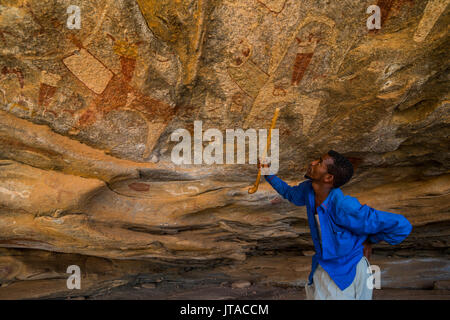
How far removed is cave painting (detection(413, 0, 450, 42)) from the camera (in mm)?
2355

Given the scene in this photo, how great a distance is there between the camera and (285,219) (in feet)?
12.6

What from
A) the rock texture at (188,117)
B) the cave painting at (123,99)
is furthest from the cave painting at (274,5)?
the cave painting at (123,99)

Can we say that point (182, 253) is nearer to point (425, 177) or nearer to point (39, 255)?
point (39, 255)

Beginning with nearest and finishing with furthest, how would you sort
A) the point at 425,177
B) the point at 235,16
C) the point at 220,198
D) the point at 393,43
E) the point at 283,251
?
1. the point at 235,16
2. the point at 393,43
3. the point at 220,198
4. the point at 425,177
5. the point at 283,251

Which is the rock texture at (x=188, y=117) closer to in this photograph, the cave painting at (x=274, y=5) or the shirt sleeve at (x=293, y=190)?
the cave painting at (x=274, y=5)

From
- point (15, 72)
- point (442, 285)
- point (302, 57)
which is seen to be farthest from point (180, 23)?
point (442, 285)

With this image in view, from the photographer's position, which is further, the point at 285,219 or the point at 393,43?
the point at 285,219

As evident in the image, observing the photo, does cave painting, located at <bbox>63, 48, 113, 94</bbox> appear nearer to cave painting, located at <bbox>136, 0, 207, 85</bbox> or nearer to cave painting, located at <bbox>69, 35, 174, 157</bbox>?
cave painting, located at <bbox>69, 35, 174, 157</bbox>

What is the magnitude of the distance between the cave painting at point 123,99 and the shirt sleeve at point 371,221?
152 centimetres

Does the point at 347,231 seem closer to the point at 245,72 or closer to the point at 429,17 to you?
the point at 245,72

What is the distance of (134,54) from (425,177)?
3247 millimetres

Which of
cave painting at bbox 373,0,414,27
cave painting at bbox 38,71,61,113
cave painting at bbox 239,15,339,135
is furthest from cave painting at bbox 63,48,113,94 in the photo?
cave painting at bbox 373,0,414,27

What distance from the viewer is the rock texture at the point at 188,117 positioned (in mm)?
2355

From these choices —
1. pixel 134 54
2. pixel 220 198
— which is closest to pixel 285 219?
pixel 220 198
